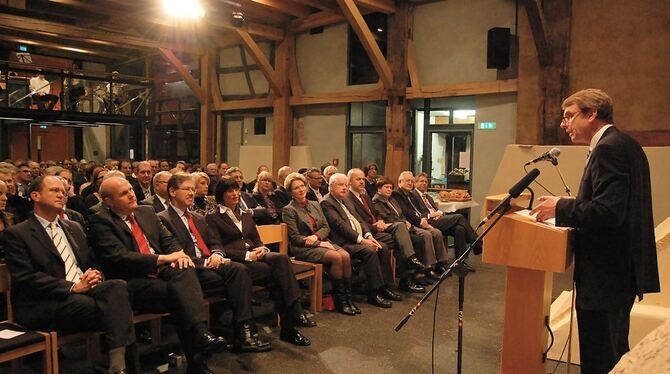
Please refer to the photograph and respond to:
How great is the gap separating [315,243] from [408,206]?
1880mm

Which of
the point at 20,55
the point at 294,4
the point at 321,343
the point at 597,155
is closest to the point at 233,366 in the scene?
the point at 321,343

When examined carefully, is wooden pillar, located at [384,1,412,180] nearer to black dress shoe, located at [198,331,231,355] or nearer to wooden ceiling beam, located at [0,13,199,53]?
wooden ceiling beam, located at [0,13,199,53]

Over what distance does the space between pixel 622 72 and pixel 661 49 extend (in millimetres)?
481

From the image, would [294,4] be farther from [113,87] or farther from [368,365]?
[368,365]

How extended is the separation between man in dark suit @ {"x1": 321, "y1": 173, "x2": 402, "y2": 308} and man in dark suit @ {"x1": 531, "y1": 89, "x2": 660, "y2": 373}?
262 centimetres

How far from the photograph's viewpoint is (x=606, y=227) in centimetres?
202

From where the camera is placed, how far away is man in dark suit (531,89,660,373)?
201 cm

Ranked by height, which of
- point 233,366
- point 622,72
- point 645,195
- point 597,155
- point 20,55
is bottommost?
point 233,366

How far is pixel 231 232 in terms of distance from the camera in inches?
156

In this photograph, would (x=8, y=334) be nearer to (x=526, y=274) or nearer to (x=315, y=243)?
(x=315, y=243)

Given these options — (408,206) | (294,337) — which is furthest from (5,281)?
(408,206)

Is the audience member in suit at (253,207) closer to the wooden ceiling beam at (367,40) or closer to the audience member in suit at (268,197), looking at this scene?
the audience member in suit at (268,197)

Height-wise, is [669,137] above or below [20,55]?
below

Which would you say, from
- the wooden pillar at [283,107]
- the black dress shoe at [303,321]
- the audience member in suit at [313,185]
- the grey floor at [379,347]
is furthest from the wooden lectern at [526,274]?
the wooden pillar at [283,107]
